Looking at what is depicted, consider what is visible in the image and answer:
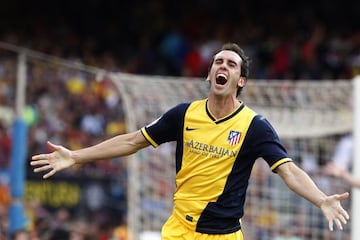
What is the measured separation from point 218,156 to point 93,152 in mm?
891

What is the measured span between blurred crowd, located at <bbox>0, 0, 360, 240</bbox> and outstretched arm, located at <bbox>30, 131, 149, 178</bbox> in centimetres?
473

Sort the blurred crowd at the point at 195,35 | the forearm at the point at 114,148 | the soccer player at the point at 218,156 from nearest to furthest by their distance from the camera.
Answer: the soccer player at the point at 218,156
the forearm at the point at 114,148
the blurred crowd at the point at 195,35

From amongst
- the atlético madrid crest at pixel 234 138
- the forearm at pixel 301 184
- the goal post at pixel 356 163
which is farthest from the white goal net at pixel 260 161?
the forearm at pixel 301 184

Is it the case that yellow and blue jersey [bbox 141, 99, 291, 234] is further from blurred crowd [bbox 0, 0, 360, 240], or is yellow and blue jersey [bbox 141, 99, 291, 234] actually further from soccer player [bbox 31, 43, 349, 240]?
blurred crowd [bbox 0, 0, 360, 240]

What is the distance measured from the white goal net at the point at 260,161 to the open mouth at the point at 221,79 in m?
4.38

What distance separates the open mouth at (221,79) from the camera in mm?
6801

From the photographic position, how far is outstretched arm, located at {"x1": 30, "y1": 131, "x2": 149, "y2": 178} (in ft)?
22.6

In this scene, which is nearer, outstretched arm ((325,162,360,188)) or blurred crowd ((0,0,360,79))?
outstretched arm ((325,162,360,188))

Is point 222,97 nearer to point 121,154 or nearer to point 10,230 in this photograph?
point 121,154

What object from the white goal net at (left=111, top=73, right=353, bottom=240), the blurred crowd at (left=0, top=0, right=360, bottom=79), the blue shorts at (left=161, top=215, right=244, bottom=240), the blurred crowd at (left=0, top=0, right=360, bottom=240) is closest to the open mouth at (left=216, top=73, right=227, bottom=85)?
the blue shorts at (left=161, top=215, right=244, bottom=240)

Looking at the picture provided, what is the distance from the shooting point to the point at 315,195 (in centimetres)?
650

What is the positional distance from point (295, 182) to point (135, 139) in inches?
46.7

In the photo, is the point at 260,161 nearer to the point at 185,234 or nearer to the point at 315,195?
the point at 185,234

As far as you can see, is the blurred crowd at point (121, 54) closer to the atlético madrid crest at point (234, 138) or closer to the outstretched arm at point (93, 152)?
the outstretched arm at point (93, 152)
